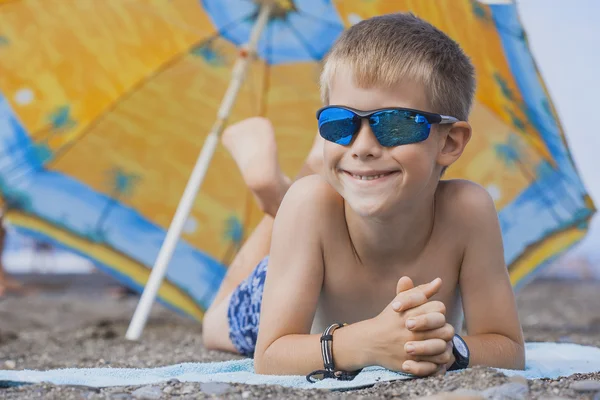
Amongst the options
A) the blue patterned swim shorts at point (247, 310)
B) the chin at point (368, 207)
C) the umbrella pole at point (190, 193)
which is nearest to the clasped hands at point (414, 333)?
the chin at point (368, 207)

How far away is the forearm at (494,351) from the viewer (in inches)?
71.4

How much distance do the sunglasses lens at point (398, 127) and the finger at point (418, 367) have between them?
0.50m

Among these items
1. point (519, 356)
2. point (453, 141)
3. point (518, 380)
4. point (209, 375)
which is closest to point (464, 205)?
point (453, 141)

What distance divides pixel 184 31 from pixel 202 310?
1417mm

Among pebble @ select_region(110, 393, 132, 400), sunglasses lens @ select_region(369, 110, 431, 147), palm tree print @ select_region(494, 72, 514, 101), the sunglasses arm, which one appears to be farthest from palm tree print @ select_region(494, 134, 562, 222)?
pebble @ select_region(110, 393, 132, 400)

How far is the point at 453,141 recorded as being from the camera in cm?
184

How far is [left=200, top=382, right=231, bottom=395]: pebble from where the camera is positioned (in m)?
1.56

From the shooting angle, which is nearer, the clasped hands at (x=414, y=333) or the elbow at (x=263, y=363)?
the clasped hands at (x=414, y=333)

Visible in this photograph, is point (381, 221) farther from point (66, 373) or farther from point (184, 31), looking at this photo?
point (184, 31)

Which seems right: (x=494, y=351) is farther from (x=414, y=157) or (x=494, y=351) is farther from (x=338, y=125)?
(x=338, y=125)

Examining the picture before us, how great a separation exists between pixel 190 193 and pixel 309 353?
5.59 ft

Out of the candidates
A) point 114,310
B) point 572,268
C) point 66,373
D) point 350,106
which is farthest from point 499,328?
point 572,268

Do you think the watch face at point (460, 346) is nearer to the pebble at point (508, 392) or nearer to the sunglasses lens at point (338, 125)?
the pebble at point (508, 392)

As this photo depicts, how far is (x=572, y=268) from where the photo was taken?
12625 millimetres
